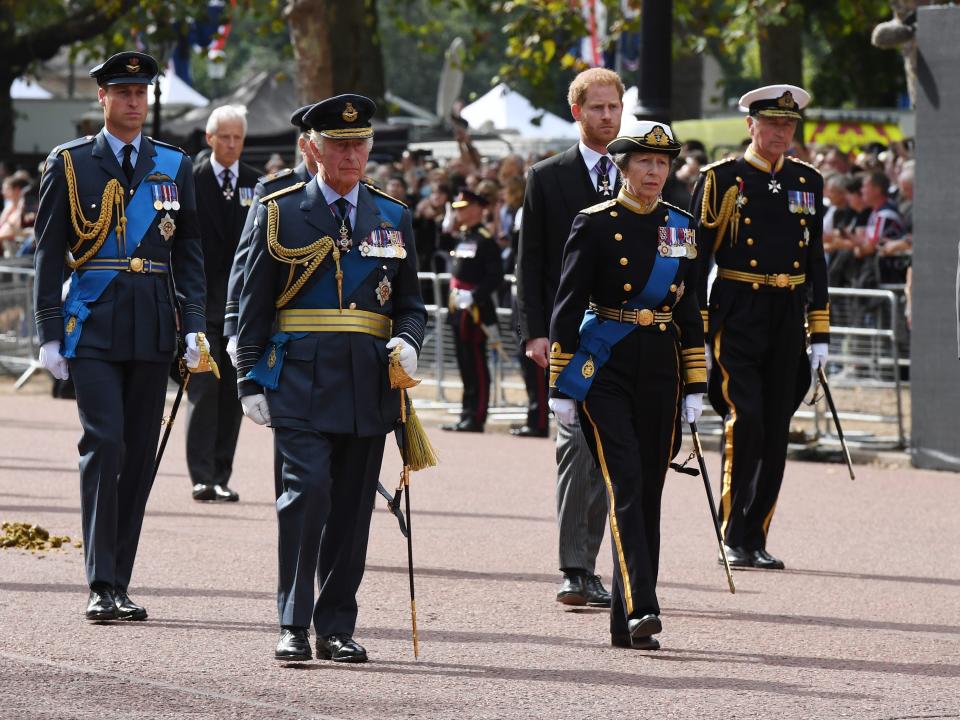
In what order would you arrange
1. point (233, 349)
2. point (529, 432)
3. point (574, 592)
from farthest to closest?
point (529, 432)
point (574, 592)
point (233, 349)

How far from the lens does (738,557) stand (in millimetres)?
9164

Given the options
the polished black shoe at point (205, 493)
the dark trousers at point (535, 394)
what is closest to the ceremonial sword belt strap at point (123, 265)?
the polished black shoe at point (205, 493)

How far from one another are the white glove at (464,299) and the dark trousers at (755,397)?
231 inches

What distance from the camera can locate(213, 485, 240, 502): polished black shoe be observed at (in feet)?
36.1

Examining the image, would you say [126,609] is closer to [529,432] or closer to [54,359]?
[54,359]

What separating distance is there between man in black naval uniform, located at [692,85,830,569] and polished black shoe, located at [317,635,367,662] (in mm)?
2882

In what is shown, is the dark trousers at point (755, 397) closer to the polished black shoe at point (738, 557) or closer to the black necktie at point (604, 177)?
the polished black shoe at point (738, 557)

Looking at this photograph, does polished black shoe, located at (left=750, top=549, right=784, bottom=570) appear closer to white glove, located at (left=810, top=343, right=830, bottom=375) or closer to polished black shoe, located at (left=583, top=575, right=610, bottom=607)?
white glove, located at (left=810, top=343, right=830, bottom=375)

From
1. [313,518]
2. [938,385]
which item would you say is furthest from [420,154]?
[313,518]

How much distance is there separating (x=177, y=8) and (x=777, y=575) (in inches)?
919

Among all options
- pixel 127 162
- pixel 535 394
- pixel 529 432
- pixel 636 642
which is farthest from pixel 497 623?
pixel 529 432

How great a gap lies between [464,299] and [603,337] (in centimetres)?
791

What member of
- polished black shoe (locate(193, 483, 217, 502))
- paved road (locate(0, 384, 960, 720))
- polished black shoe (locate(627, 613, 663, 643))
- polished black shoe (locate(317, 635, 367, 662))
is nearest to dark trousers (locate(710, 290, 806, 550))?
paved road (locate(0, 384, 960, 720))

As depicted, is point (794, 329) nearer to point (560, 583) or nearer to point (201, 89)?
point (560, 583)
